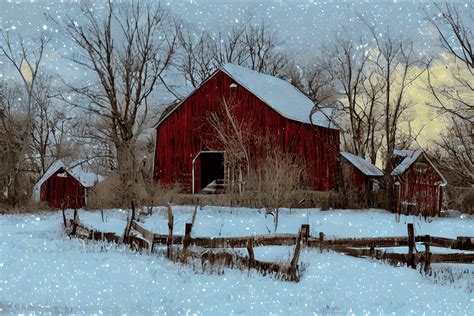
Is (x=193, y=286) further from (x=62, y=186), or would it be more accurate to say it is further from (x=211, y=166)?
(x=62, y=186)

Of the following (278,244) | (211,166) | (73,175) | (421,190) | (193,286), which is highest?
(211,166)

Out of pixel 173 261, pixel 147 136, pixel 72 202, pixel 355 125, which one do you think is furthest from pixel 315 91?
pixel 173 261

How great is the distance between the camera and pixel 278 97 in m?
25.7

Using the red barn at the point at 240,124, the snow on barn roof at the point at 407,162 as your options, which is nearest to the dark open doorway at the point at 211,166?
the red barn at the point at 240,124

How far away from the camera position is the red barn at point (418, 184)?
22.4 m

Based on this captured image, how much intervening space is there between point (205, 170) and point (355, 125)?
1076 centimetres

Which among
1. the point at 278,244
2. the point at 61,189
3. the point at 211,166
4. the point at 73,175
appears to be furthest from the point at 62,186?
the point at 278,244

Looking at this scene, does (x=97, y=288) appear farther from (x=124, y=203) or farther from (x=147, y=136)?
(x=147, y=136)

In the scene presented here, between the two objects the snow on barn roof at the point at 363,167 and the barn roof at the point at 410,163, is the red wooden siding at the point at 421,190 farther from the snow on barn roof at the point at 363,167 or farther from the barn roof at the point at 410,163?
the snow on barn roof at the point at 363,167

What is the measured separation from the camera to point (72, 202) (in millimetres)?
26125

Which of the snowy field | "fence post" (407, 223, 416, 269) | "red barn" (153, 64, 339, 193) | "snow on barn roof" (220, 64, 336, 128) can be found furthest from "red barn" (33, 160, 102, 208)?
"fence post" (407, 223, 416, 269)

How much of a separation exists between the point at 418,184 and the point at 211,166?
1042 centimetres

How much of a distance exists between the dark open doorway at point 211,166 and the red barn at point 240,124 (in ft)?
0.17

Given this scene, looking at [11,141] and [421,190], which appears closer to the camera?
[421,190]
